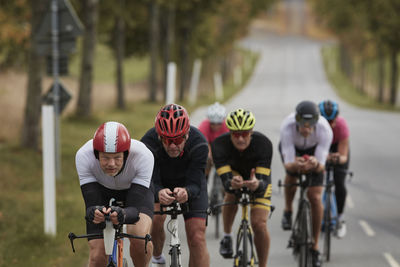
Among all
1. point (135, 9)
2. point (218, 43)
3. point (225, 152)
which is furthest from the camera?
point (218, 43)

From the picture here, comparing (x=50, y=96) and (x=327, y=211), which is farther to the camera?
(x=50, y=96)

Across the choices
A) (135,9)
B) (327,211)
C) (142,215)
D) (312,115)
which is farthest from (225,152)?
(135,9)

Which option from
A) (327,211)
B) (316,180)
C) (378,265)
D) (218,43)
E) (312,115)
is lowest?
(378,265)

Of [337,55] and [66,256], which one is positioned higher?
[337,55]

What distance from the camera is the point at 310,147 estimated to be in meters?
8.28

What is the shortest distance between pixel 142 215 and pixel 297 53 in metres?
92.7

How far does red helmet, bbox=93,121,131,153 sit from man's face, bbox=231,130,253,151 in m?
2.09

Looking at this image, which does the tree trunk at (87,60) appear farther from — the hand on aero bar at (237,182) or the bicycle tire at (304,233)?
the hand on aero bar at (237,182)

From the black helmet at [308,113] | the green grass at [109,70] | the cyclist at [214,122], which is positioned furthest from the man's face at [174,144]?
the green grass at [109,70]

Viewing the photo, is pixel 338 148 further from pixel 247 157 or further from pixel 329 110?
pixel 247 157

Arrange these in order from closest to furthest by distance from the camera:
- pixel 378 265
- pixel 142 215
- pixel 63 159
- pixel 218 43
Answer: pixel 142 215, pixel 378 265, pixel 63 159, pixel 218 43

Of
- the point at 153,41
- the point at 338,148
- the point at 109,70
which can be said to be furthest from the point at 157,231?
the point at 109,70

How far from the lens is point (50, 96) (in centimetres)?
1272

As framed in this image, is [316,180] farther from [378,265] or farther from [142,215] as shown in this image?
[142,215]
